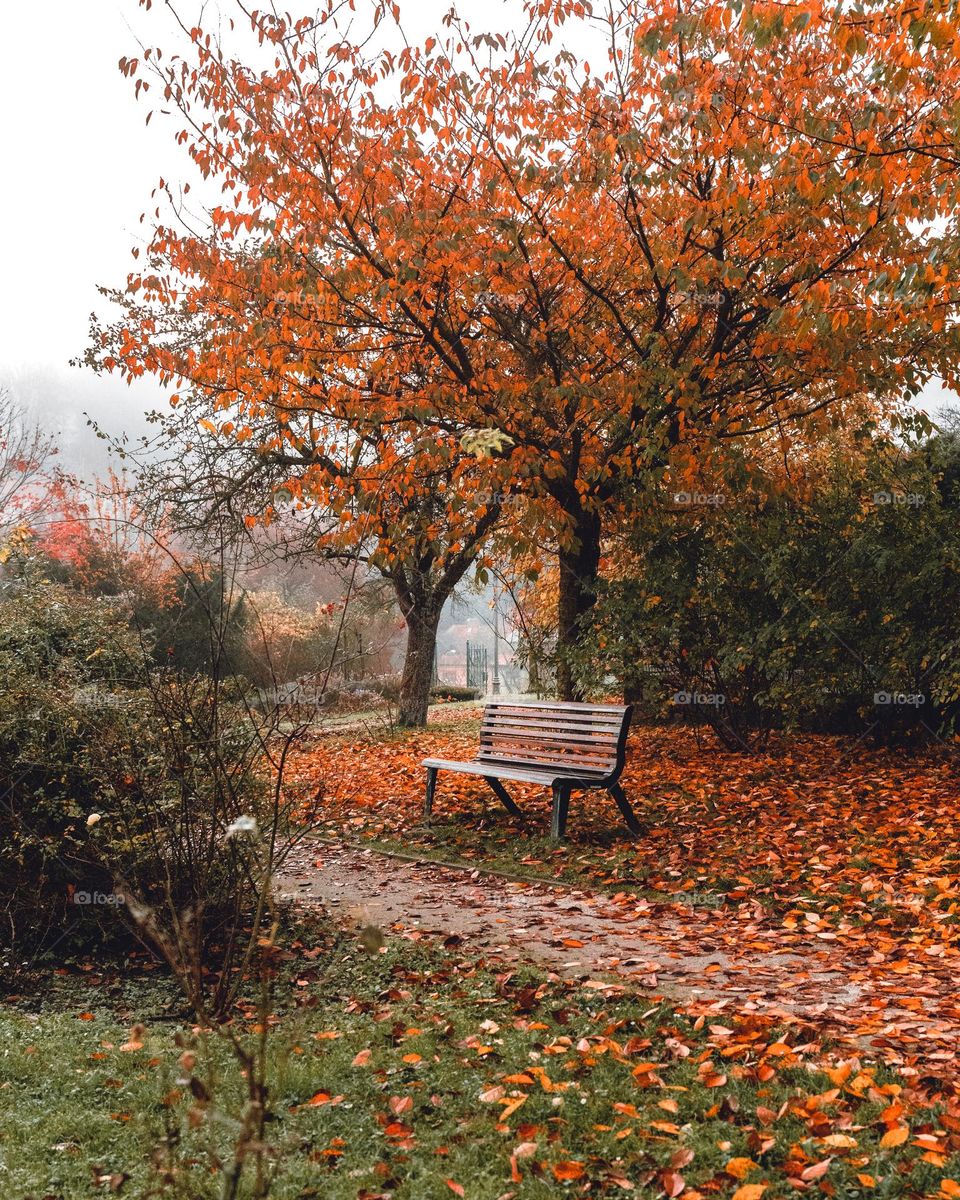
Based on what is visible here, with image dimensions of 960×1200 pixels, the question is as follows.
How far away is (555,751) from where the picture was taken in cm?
818

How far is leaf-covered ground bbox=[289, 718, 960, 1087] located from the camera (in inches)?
178

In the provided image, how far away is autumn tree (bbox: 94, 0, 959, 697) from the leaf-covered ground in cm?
217

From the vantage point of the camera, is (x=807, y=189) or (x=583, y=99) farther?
(x=583, y=99)

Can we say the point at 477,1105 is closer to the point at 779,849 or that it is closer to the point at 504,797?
the point at 779,849

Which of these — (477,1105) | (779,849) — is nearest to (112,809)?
(477,1105)

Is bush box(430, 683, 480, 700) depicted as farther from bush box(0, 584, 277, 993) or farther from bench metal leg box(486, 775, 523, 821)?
bush box(0, 584, 277, 993)

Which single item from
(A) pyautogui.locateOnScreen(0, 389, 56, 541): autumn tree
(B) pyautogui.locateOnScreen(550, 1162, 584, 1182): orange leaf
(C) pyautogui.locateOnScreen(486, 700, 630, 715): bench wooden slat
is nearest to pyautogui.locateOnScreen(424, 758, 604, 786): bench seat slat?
(C) pyautogui.locateOnScreen(486, 700, 630, 715): bench wooden slat

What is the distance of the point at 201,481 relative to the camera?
14695 mm

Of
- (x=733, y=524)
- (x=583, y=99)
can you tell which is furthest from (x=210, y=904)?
(x=583, y=99)

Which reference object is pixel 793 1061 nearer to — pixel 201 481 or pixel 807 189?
pixel 807 189

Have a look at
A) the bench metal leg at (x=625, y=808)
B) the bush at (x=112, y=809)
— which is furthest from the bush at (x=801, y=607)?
the bush at (x=112, y=809)

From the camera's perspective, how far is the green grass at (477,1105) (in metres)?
2.79

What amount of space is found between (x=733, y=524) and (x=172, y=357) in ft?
18.6

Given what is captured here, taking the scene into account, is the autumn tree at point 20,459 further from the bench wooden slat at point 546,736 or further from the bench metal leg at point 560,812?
the bench metal leg at point 560,812
